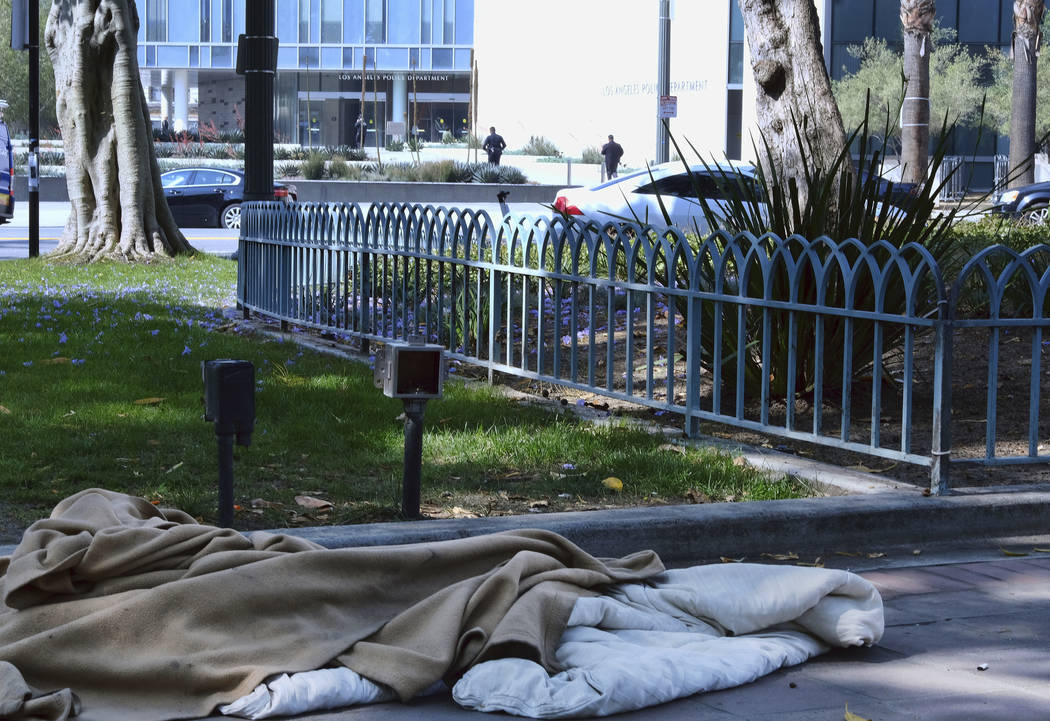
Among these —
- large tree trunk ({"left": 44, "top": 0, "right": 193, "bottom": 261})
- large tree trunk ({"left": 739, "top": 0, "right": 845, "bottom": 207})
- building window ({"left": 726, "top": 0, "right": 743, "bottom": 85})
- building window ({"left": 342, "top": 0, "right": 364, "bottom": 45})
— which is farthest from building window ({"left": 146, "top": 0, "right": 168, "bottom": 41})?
large tree trunk ({"left": 739, "top": 0, "right": 845, "bottom": 207})

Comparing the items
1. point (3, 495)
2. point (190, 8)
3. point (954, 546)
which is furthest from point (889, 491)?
point (190, 8)

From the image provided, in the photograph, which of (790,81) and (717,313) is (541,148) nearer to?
(790,81)

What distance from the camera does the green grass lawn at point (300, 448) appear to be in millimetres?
5336

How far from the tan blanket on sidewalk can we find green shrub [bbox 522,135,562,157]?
4759cm

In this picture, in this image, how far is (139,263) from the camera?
1631 cm

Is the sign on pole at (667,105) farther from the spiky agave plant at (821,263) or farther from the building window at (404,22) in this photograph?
the building window at (404,22)

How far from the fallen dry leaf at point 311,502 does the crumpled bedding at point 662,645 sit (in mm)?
1508

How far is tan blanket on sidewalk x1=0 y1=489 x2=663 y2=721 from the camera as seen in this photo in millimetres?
3416

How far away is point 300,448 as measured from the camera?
246 inches

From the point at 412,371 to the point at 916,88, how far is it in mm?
19554

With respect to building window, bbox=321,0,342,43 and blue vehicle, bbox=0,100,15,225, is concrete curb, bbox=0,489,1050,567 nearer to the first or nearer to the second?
blue vehicle, bbox=0,100,15,225

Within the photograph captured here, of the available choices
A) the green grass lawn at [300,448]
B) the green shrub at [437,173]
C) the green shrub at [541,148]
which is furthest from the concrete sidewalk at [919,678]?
the green shrub at [541,148]

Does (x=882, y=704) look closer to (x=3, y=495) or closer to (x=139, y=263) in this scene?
(x=3, y=495)

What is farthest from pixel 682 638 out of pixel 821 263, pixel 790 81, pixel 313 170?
pixel 313 170
